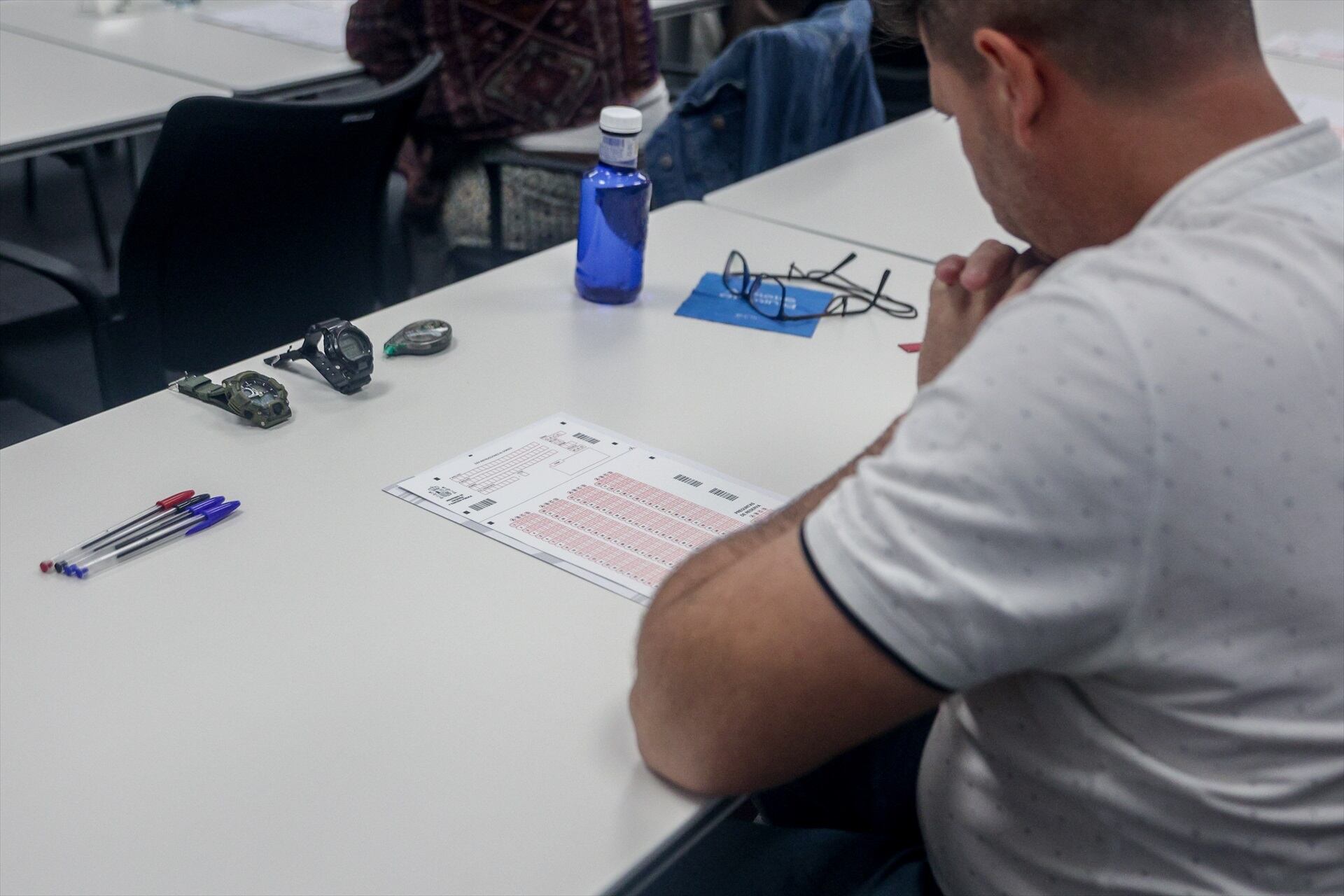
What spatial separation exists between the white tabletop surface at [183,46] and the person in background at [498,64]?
14cm

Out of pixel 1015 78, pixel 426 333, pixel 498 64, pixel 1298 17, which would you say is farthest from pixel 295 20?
pixel 1298 17

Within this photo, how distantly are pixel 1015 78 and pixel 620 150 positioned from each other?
808 millimetres

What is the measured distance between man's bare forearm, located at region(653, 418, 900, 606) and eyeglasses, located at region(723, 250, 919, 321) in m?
0.63

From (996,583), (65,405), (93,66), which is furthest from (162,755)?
(93,66)

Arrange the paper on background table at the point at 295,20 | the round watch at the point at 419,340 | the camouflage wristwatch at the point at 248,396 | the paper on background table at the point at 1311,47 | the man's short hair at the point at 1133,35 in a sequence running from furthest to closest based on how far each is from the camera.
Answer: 1. the paper on background table at the point at 1311,47
2. the paper on background table at the point at 295,20
3. the round watch at the point at 419,340
4. the camouflage wristwatch at the point at 248,396
5. the man's short hair at the point at 1133,35

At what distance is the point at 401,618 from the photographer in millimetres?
1036

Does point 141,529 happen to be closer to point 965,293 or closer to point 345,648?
point 345,648

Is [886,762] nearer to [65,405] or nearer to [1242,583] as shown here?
[1242,583]

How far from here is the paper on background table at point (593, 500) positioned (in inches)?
44.7

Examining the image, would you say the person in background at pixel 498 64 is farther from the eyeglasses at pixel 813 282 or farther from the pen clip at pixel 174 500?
the pen clip at pixel 174 500

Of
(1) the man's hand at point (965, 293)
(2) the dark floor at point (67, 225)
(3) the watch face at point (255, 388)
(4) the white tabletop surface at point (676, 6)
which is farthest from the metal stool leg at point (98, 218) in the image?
(1) the man's hand at point (965, 293)

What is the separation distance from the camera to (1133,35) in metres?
0.80

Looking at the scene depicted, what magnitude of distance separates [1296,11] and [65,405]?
326 cm

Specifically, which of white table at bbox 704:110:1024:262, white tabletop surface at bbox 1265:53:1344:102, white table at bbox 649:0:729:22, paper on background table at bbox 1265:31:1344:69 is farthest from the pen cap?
paper on background table at bbox 1265:31:1344:69
